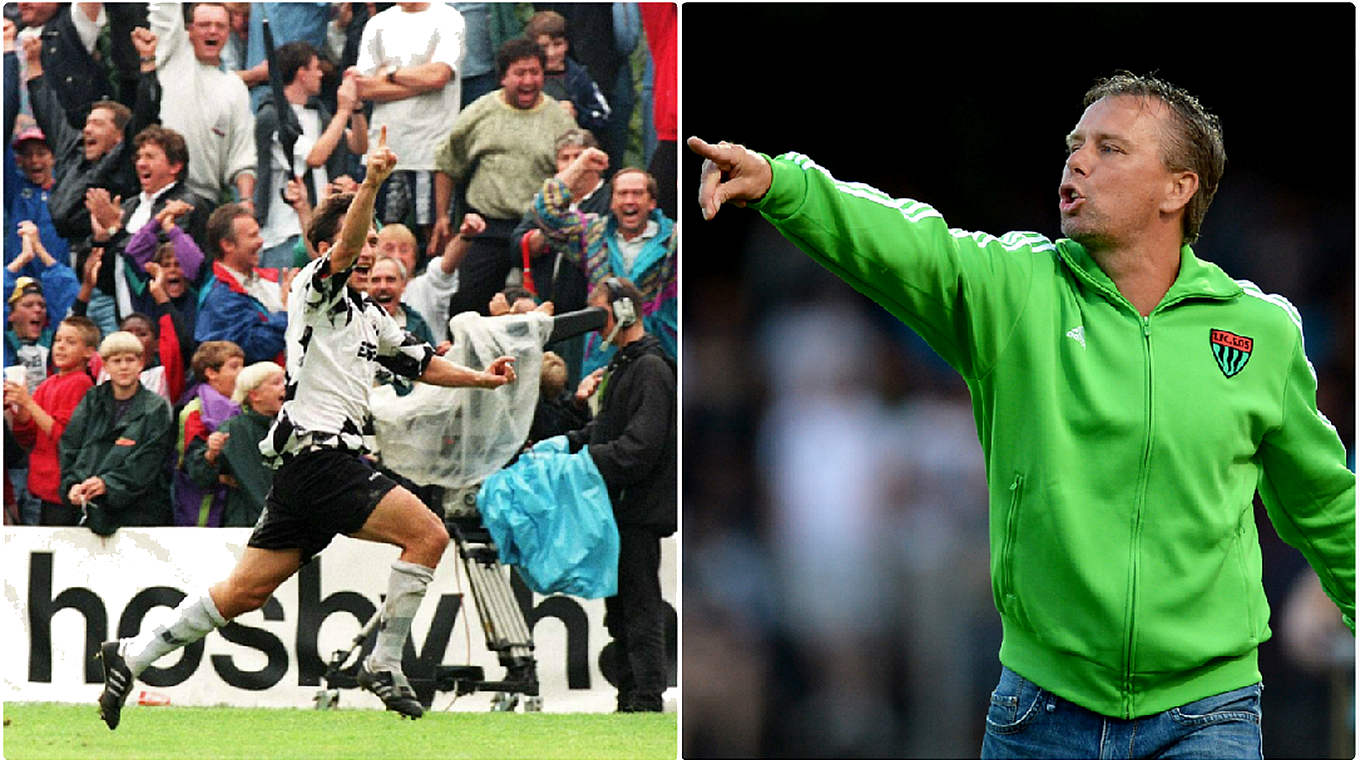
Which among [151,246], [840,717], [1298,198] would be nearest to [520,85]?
[151,246]

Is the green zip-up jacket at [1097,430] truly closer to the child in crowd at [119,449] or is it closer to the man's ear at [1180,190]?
the man's ear at [1180,190]

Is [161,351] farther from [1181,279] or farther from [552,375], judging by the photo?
[1181,279]

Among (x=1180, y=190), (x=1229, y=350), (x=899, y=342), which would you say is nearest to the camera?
(x=1229, y=350)

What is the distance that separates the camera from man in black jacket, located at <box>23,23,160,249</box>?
14.1 ft

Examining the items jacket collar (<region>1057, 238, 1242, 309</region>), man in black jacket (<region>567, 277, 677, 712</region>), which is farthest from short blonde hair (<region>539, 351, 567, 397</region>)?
jacket collar (<region>1057, 238, 1242, 309</region>)

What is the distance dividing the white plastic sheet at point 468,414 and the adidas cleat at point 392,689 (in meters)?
0.57

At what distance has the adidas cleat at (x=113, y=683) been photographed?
172 inches

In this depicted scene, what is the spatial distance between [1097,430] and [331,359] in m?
2.31

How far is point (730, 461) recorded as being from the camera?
4859mm

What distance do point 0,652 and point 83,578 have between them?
1.09 feet

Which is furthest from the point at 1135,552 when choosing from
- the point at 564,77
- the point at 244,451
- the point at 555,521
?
the point at 244,451

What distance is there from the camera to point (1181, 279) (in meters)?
2.78

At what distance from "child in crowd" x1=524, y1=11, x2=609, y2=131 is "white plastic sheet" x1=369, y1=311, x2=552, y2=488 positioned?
58 centimetres

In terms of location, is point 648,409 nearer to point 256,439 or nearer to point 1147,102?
point 256,439
